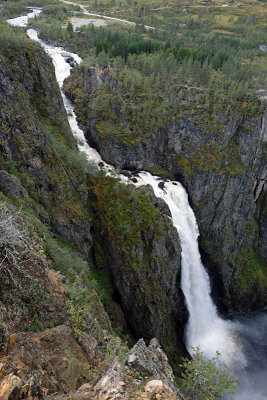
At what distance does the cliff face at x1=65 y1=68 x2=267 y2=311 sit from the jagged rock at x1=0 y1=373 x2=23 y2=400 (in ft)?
149

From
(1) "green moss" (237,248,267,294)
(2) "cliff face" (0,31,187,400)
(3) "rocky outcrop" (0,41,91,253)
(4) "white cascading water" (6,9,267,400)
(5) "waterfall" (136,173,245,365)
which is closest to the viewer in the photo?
(2) "cliff face" (0,31,187,400)

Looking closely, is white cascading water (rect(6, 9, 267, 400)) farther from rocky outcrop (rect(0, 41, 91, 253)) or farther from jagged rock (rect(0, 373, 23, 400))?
jagged rock (rect(0, 373, 23, 400))

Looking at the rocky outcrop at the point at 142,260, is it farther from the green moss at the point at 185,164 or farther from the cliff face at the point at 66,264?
the green moss at the point at 185,164

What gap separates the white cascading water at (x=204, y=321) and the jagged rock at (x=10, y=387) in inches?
1546

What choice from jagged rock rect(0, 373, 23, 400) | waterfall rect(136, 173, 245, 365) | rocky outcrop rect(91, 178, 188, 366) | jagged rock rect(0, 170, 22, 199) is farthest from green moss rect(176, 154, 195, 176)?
jagged rock rect(0, 373, 23, 400)

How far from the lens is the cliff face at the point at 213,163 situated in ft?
172

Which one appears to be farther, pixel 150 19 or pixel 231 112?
pixel 150 19

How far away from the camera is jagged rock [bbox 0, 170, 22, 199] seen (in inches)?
849

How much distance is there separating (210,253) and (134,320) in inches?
871

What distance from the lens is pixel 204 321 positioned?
1773 inches

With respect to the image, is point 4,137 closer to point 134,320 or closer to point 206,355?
point 134,320

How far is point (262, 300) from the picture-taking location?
54.3 metres

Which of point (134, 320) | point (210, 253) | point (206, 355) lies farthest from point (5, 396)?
point (210, 253)

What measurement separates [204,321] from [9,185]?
3944 cm
